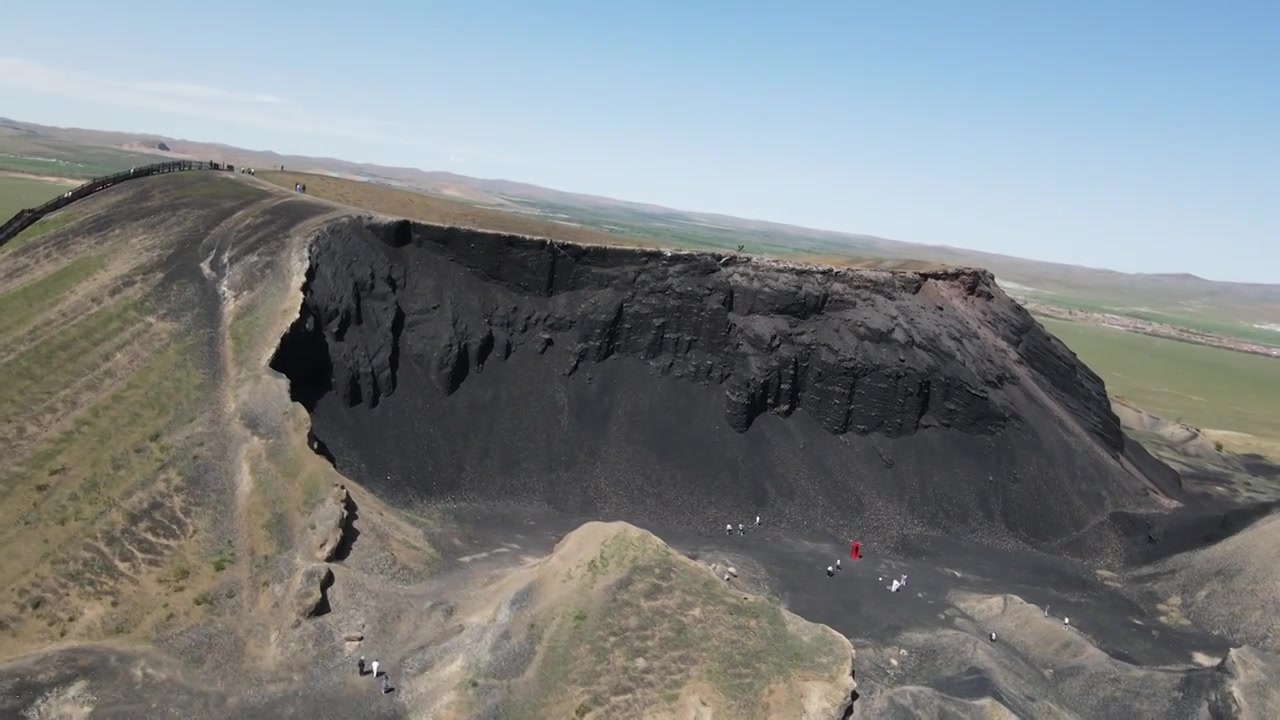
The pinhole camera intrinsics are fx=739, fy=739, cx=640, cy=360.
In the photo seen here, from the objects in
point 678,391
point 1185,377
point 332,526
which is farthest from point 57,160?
point 1185,377

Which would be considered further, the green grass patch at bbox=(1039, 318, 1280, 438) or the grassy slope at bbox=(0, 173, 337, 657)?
the green grass patch at bbox=(1039, 318, 1280, 438)

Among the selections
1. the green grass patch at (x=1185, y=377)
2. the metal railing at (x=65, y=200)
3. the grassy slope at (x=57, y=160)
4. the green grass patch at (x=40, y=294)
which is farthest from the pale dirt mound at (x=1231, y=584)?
the grassy slope at (x=57, y=160)

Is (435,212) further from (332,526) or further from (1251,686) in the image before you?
(1251,686)

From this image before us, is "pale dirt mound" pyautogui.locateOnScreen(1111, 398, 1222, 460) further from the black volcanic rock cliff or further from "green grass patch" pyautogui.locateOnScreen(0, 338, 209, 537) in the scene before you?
"green grass patch" pyautogui.locateOnScreen(0, 338, 209, 537)

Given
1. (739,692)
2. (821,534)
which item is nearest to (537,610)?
(739,692)

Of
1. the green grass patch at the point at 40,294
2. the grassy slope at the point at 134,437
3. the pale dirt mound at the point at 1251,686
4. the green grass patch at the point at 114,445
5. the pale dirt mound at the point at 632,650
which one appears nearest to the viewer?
the pale dirt mound at the point at 632,650

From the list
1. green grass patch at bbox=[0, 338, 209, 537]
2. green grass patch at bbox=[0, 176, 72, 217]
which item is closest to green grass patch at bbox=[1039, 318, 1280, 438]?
→ green grass patch at bbox=[0, 338, 209, 537]

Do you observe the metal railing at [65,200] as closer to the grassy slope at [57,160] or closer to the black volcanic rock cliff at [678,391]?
the black volcanic rock cliff at [678,391]
